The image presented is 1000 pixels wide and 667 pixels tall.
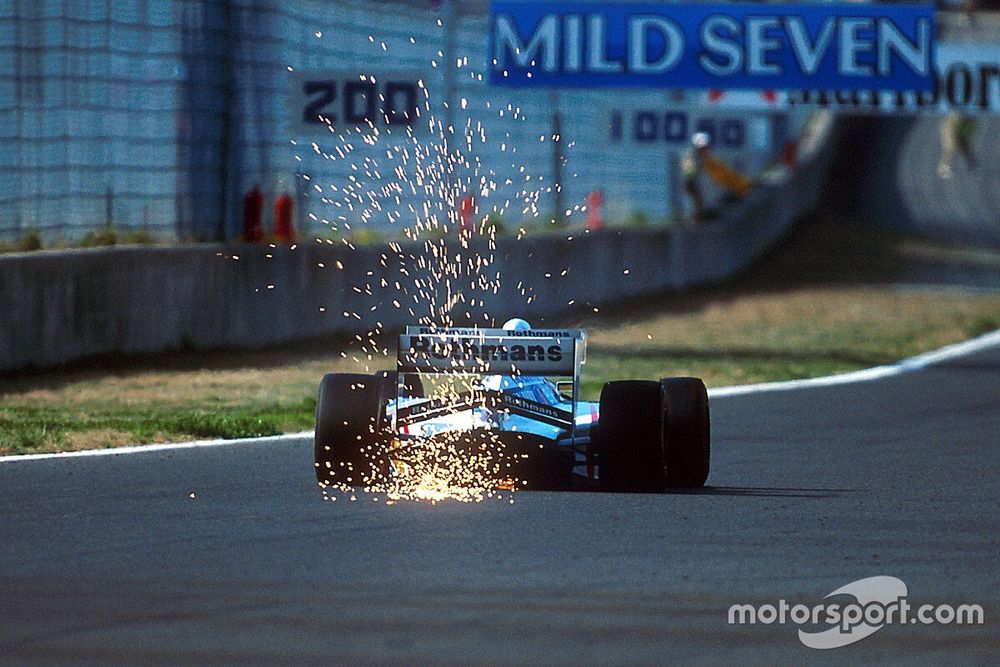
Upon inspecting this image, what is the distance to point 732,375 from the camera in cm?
Result: 1723

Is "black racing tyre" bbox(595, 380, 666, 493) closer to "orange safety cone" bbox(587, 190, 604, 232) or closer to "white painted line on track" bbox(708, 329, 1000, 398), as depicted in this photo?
"white painted line on track" bbox(708, 329, 1000, 398)

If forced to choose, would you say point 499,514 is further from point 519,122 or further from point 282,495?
point 519,122

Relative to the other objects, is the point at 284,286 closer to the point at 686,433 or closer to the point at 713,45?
the point at 686,433

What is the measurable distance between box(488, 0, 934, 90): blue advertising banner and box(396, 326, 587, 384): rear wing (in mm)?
15435

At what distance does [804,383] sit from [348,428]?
755 cm

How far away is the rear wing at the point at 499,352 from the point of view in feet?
31.6

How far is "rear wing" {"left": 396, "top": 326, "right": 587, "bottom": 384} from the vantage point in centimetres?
962

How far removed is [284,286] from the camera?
18000 millimetres

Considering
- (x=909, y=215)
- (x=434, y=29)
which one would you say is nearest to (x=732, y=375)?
(x=434, y=29)

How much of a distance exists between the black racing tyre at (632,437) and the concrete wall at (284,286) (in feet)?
19.6

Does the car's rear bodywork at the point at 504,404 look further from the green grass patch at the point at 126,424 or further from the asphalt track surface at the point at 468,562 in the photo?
the green grass patch at the point at 126,424

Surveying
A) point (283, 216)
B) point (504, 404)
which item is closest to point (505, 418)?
point (504, 404)

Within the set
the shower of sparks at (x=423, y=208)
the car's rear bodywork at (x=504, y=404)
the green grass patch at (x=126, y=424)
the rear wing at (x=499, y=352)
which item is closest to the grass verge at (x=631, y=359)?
the green grass patch at (x=126, y=424)

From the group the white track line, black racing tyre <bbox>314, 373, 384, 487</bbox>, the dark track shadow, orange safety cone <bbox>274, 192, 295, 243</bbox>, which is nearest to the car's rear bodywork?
black racing tyre <bbox>314, 373, 384, 487</bbox>
